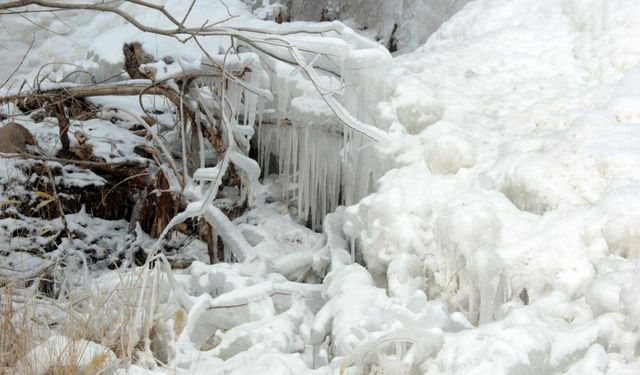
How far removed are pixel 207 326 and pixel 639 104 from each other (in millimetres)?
2297

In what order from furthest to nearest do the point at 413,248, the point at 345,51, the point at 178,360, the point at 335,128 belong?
the point at 335,128, the point at 345,51, the point at 413,248, the point at 178,360

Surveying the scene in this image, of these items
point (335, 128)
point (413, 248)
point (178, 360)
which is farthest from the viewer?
point (335, 128)

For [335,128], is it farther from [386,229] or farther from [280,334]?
[280,334]

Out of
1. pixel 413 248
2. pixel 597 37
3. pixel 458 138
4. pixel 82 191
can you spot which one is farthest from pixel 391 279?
pixel 82 191

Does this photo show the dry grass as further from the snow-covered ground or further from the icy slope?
the icy slope

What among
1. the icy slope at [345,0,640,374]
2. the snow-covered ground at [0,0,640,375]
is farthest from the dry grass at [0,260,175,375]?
the icy slope at [345,0,640,374]

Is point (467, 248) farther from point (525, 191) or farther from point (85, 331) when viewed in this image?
point (85, 331)

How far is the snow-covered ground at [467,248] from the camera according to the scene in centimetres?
265

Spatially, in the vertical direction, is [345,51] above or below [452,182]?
above

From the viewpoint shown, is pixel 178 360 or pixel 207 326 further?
pixel 207 326

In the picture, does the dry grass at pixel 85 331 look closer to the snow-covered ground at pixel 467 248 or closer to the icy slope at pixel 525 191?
the snow-covered ground at pixel 467 248

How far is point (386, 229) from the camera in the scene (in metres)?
3.39

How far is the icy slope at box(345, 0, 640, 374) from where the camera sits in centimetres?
254

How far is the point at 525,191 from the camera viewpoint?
3.16m
